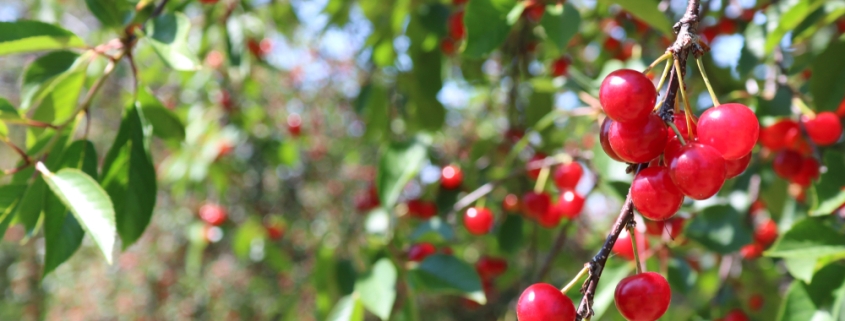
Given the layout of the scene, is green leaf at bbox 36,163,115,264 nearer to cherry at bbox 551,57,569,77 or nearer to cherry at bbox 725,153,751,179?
cherry at bbox 725,153,751,179

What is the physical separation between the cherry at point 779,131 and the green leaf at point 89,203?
3.98 feet

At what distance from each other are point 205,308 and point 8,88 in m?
3.89

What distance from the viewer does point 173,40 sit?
3.14ft

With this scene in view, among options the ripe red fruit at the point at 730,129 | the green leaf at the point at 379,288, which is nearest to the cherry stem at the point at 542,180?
the green leaf at the point at 379,288

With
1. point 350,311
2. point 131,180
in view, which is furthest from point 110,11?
point 350,311

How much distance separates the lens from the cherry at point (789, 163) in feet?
4.09

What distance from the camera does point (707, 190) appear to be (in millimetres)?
529

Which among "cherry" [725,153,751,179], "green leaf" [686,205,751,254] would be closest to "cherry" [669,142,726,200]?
"cherry" [725,153,751,179]

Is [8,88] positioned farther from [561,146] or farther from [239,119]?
[561,146]

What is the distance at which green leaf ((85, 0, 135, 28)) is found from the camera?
3.46 feet

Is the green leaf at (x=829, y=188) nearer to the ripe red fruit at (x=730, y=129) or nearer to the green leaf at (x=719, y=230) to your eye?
the green leaf at (x=719, y=230)

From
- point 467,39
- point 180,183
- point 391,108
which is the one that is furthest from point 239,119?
point 467,39

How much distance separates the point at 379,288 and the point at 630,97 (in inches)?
32.3

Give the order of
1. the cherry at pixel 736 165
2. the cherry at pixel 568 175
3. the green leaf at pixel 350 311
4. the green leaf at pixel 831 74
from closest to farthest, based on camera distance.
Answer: the cherry at pixel 736 165
the green leaf at pixel 831 74
the green leaf at pixel 350 311
the cherry at pixel 568 175
